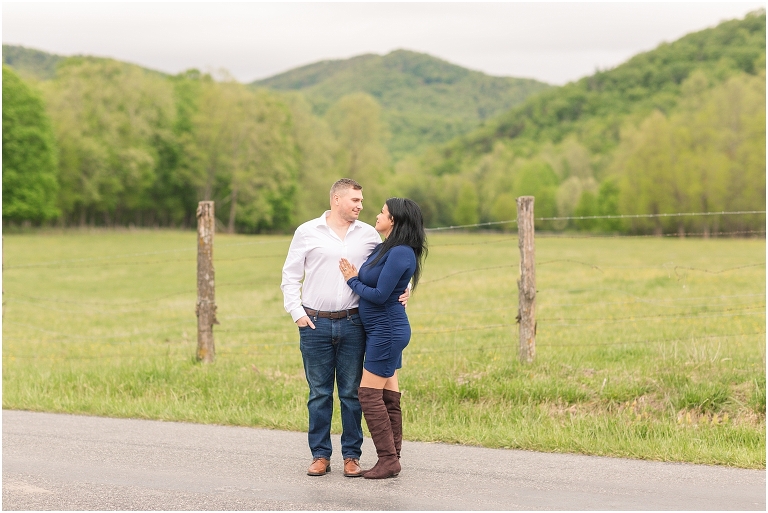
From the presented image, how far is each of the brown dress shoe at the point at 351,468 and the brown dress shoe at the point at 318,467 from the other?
0.16 m

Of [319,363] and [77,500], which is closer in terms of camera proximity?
[77,500]

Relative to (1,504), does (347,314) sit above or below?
above

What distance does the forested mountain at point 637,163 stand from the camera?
7706 centimetres

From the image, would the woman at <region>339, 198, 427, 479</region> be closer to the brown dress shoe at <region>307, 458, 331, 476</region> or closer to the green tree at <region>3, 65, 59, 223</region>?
the brown dress shoe at <region>307, 458, 331, 476</region>

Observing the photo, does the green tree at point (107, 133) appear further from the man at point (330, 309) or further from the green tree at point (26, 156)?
the man at point (330, 309)

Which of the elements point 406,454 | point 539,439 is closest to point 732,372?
point 539,439

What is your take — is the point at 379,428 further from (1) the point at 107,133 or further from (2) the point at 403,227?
(1) the point at 107,133

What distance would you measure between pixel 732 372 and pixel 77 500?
6.67m

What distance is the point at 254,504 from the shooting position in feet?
18.6

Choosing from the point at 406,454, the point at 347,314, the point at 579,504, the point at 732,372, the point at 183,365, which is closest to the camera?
the point at 579,504

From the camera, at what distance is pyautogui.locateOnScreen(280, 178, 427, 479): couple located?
6.32 m

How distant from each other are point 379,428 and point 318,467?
0.56m

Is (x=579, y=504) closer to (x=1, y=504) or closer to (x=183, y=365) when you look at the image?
(x=1, y=504)

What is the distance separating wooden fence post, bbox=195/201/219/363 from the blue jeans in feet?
12.9
